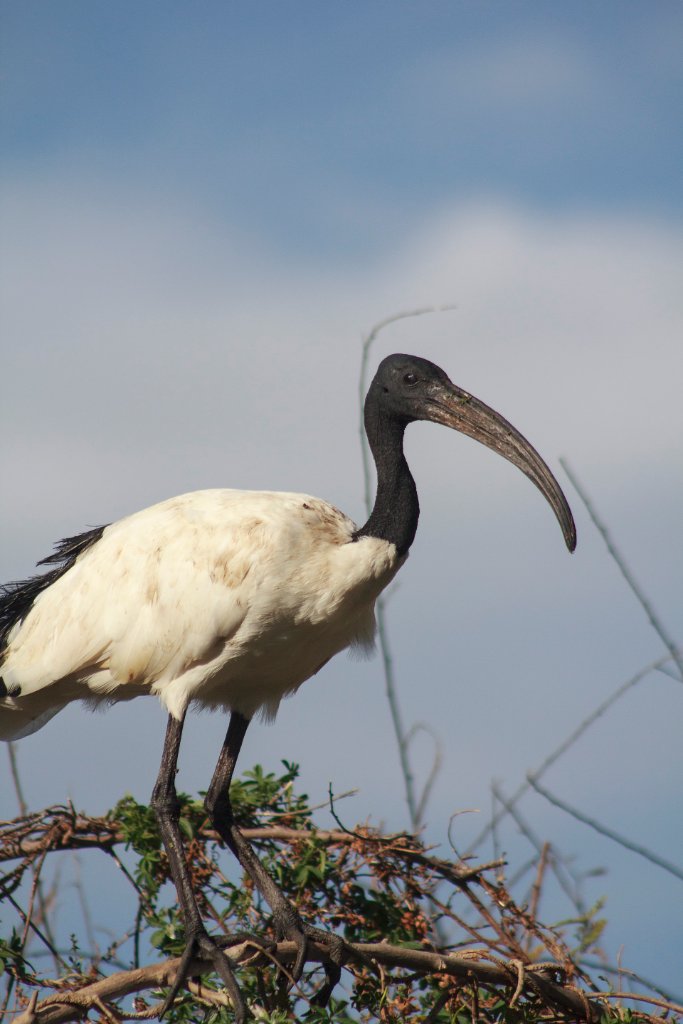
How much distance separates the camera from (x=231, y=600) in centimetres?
567

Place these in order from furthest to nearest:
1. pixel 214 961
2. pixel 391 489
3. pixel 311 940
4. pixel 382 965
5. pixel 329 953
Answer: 1. pixel 391 489
2. pixel 311 940
3. pixel 329 953
4. pixel 214 961
5. pixel 382 965

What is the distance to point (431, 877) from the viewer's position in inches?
239

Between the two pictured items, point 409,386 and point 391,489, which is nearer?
point 391,489

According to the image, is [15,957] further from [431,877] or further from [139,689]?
A: [431,877]

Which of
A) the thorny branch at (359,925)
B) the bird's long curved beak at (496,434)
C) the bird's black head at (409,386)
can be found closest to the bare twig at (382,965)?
the thorny branch at (359,925)

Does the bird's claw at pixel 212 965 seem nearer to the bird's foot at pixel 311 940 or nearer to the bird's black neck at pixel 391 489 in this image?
the bird's foot at pixel 311 940

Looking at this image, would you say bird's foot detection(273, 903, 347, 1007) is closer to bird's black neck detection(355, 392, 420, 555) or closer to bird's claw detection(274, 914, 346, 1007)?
bird's claw detection(274, 914, 346, 1007)

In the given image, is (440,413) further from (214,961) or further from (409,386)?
(214,961)

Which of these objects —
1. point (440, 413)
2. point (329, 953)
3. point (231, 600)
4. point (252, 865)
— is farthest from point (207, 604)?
point (329, 953)

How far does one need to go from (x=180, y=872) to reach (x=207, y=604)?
1.25 meters

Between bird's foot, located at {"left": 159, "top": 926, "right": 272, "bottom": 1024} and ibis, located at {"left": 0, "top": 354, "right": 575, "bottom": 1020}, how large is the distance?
0.03 meters

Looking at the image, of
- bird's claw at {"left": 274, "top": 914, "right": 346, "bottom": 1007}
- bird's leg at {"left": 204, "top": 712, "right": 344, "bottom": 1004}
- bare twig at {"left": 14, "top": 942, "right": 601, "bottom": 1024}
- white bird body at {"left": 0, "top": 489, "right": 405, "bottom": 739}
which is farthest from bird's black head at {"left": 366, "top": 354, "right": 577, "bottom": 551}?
bird's claw at {"left": 274, "top": 914, "right": 346, "bottom": 1007}

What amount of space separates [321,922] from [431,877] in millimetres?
588

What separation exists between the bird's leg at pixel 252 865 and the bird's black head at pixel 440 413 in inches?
69.2
